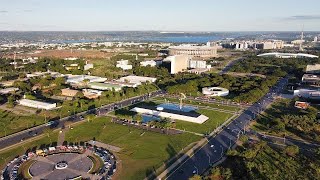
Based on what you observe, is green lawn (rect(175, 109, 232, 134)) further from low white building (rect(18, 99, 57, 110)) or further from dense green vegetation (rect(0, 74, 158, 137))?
low white building (rect(18, 99, 57, 110))

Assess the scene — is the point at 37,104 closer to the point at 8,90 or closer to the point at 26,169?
the point at 8,90

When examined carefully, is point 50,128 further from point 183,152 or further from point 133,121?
point 183,152

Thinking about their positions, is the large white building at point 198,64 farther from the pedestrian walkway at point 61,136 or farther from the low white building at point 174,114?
the pedestrian walkway at point 61,136

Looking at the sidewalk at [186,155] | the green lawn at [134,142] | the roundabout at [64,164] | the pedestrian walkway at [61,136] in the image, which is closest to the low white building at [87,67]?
the green lawn at [134,142]

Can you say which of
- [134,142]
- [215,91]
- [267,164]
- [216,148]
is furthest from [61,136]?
[215,91]

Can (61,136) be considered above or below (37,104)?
below

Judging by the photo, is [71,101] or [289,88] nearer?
[71,101]

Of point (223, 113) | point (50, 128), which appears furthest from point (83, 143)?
point (223, 113)
